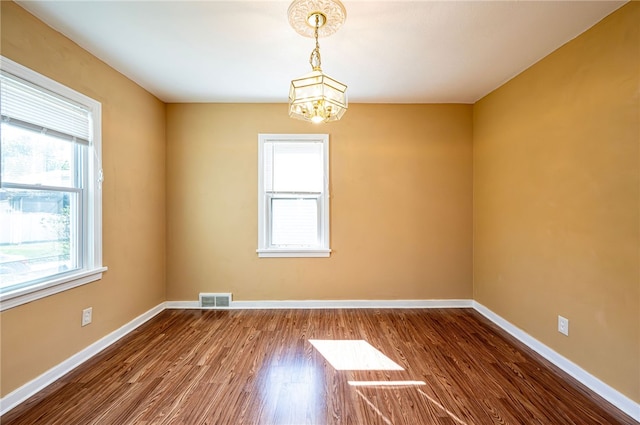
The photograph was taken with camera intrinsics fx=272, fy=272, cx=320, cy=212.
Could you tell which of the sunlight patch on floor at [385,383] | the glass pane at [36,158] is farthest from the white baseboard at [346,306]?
the glass pane at [36,158]

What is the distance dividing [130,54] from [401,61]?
2384mm

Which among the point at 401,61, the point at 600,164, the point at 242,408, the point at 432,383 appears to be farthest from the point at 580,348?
the point at 401,61

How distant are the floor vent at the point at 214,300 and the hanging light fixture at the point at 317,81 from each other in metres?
2.65

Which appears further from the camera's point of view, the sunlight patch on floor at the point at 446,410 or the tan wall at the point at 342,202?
the tan wall at the point at 342,202

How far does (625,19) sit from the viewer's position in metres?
1.76

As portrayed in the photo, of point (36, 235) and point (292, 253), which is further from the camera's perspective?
point (292, 253)

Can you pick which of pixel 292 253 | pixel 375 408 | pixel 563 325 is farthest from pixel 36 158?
pixel 563 325

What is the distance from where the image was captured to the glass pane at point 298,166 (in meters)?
3.47

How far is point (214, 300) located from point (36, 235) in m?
1.88

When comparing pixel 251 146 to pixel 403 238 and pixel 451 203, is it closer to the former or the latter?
pixel 403 238

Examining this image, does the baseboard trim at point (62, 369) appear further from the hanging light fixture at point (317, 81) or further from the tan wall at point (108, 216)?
the hanging light fixture at point (317, 81)

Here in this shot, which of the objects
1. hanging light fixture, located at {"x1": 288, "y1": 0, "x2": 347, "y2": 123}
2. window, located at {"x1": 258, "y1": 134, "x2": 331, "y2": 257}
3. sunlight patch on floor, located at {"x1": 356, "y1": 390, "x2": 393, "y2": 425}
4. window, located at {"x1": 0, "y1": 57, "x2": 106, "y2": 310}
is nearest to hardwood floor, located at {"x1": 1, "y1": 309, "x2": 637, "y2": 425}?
sunlight patch on floor, located at {"x1": 356, "y1": 390, "x2": 393, "y2": 425}

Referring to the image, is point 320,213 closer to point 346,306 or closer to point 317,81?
point 346,306

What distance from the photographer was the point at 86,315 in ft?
7.52
